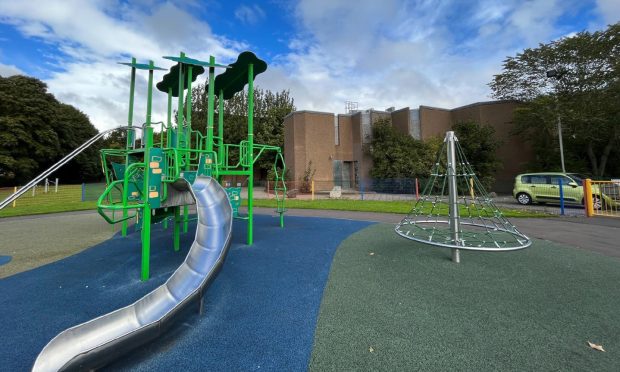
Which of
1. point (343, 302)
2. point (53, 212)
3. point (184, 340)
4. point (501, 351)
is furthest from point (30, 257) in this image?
point (53, 212)

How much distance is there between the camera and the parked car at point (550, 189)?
37.7ft

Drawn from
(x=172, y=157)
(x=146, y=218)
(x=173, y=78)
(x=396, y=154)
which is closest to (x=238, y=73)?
(x=173, y=78)

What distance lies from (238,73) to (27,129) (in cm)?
4000

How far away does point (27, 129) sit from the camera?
30.8 meters

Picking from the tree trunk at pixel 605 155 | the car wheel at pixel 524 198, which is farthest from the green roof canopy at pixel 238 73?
the tree trunk at pixel 605 155

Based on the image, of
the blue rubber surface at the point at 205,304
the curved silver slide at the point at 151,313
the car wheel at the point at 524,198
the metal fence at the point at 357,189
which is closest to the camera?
the curved silver slide at the point at 151,313

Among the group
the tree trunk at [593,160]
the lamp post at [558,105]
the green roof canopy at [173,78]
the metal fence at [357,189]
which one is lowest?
the metal fence at [357,189]

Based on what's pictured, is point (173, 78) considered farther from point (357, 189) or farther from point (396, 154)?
point (357, 189)

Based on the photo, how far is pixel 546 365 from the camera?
205 cm

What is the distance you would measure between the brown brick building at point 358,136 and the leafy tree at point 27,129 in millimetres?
30577

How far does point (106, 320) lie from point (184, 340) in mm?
687

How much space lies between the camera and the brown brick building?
822 inches

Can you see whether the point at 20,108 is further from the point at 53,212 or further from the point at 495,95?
the point at 495,95

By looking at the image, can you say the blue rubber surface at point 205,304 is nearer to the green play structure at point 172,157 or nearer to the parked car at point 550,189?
the green play structure at point 172,157
